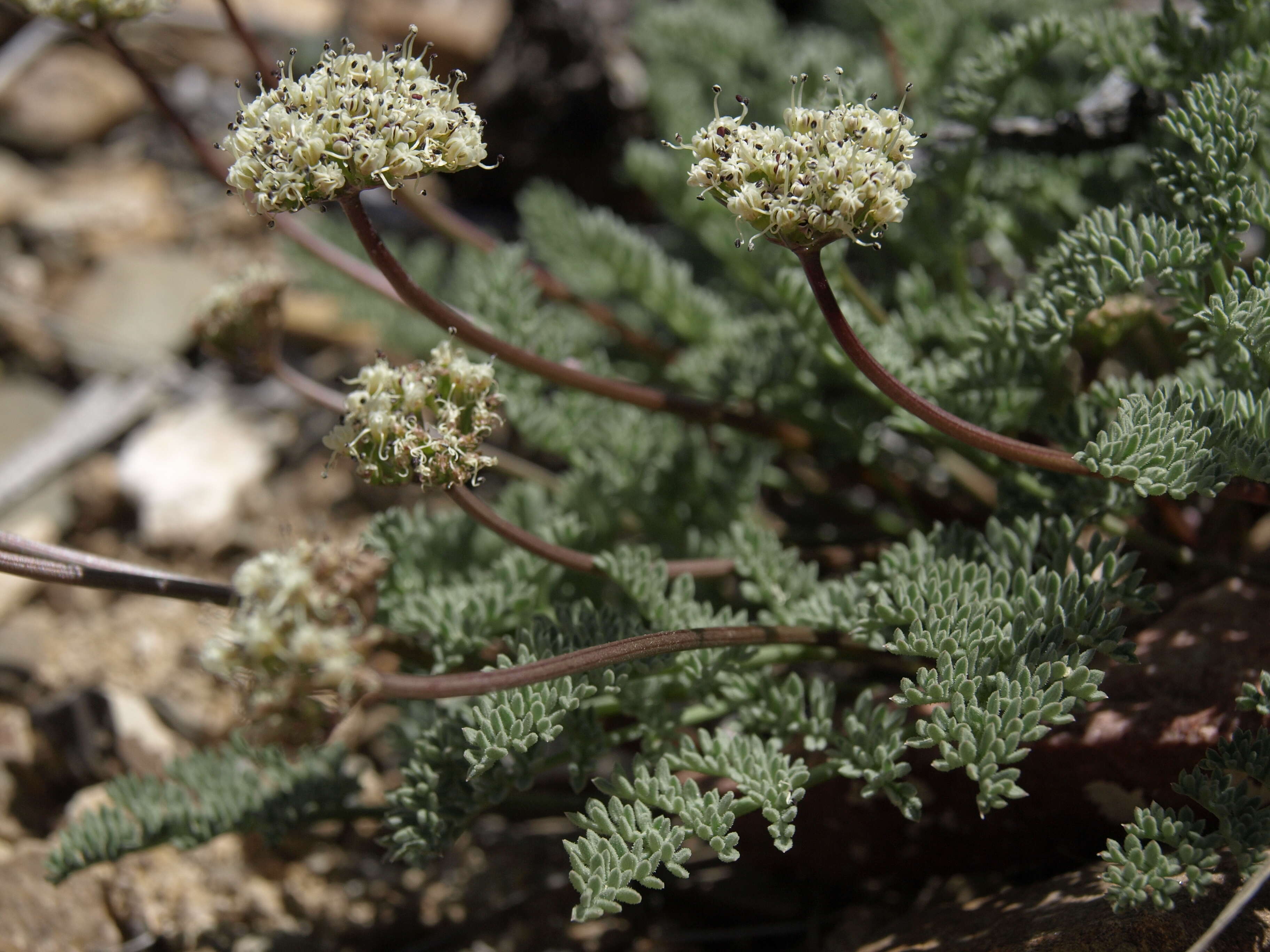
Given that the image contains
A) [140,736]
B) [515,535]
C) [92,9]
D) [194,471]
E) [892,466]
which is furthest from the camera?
[194,471]

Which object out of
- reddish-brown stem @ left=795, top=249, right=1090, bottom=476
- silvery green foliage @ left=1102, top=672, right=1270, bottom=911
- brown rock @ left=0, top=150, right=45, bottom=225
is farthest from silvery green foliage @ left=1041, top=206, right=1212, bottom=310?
brown rock @ left=0, top=150, right=45, bottom=225

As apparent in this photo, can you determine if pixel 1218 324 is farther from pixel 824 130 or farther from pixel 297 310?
pixel 297 310

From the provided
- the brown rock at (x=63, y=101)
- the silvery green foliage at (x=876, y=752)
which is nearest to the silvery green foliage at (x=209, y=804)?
the silvery green foliage at (x=876, y=752)

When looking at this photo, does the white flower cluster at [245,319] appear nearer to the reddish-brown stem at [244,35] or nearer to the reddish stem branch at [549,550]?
the reddish-brown stem at [244,35]

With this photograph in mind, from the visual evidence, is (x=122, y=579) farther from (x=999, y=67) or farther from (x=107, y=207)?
(x=107, y=207)

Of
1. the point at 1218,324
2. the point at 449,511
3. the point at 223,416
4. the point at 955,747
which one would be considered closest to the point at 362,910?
the point at 449,511

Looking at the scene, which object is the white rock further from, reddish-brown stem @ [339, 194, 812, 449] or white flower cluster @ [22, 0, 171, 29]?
white flower cluster @ [22, 0, 171, 29]

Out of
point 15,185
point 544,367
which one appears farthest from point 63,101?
point 544,367
